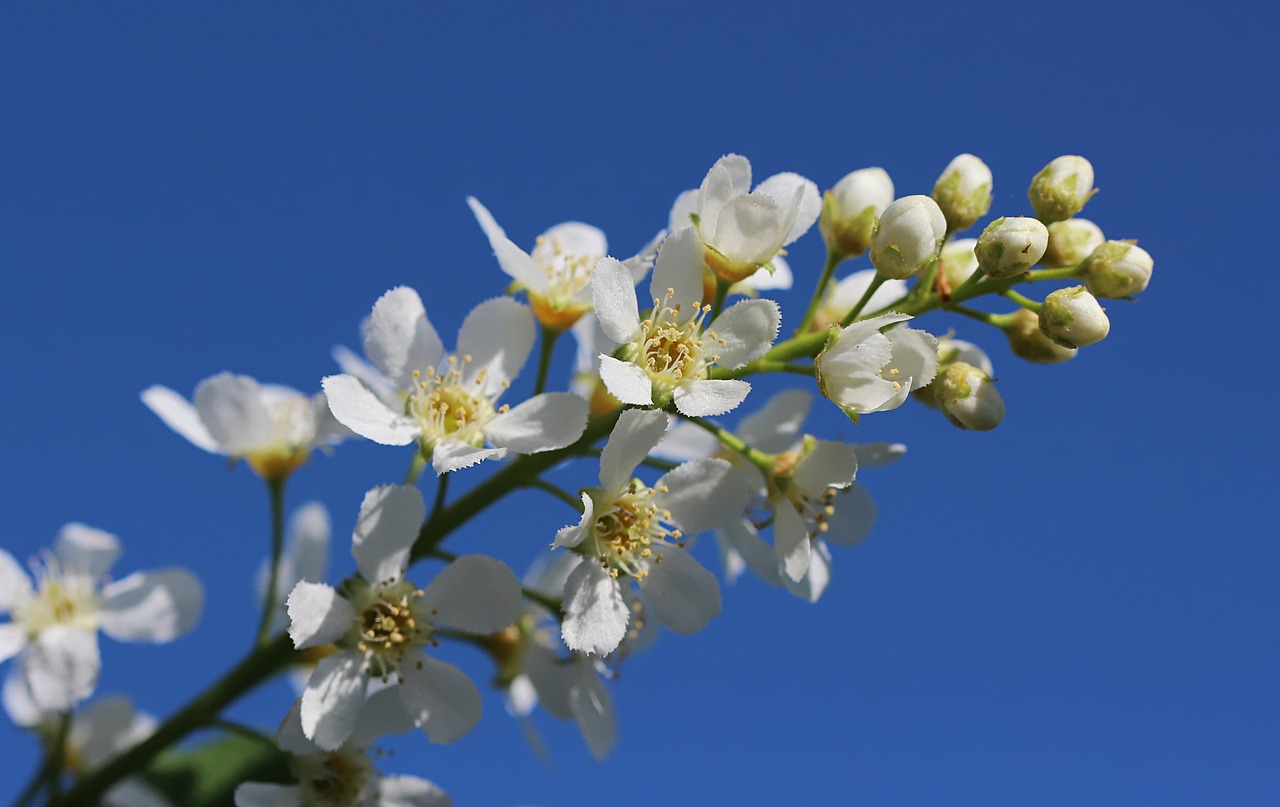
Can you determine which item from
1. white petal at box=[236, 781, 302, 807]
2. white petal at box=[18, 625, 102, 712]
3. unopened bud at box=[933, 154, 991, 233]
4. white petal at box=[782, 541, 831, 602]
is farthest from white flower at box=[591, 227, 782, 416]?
white petal at box=[18, 625, 102, 712]

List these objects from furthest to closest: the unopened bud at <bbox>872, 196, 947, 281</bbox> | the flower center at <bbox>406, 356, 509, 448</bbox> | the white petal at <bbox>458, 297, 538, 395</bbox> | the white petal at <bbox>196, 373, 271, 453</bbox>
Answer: the white petal at <bbox>196, 373, 271, 453</bbox> → the white petal at <bbox>458, 297, 538, 395</bbox> → the flower center at <bbox>406, 356, 509, 448</bbox> → the unopened bud at <bbox>872, 196, 947, 281</bbox>

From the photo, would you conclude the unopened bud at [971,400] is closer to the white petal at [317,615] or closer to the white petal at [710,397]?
the white petal at [710,397]

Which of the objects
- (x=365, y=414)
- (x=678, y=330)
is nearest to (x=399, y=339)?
(x=365, y=414)

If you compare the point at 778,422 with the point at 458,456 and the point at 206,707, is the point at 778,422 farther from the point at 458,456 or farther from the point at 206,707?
the point at 206,707

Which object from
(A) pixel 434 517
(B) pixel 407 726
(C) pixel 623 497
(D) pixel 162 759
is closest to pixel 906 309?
(C) pixel 623 497

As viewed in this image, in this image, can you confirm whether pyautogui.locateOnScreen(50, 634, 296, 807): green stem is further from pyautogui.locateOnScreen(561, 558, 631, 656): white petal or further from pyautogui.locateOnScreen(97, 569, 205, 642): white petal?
pyautogui.locateOnScreen(561, 558, 631, 656): white petal
